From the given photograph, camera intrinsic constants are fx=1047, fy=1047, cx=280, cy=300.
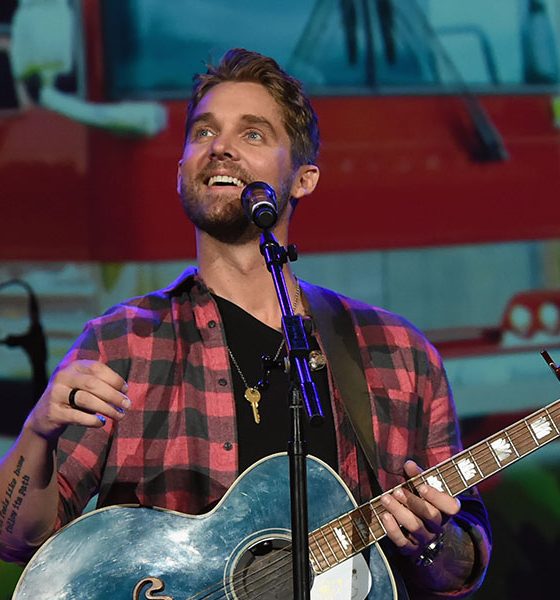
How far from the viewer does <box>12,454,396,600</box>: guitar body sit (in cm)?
256

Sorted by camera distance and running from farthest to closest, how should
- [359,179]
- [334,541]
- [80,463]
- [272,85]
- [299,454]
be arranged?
1. [359,179]
2. [272,85]
3. [80,463]
4. [334,541]
5. [299,454]

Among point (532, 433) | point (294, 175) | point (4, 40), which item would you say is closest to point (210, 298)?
point (294, 175)

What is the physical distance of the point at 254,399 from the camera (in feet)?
9.77

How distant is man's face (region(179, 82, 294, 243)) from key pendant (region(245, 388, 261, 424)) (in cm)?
48

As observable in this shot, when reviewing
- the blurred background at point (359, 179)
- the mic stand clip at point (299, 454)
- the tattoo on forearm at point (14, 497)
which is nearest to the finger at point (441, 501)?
the mic stand clip at point (299, 454)

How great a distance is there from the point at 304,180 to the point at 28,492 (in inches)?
Answer: 54.8

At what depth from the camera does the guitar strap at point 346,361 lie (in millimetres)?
3014

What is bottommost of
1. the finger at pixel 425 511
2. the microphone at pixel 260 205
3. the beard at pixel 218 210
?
the finger at pixel 425 511

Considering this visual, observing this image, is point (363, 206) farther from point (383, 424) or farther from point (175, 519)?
point (175, 519)

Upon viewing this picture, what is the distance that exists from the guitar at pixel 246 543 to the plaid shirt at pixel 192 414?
180mm

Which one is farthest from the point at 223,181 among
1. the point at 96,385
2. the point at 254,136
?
the point at 96,385

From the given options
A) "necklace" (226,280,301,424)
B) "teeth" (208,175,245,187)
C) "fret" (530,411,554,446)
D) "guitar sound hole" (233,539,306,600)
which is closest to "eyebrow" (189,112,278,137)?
"teeth" (208,175,245,187)

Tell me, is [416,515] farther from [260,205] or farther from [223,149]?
[223,149]

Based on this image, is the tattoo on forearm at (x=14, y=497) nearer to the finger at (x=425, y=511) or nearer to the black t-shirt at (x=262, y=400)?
the black t-shirt at (x=262, y=400)
